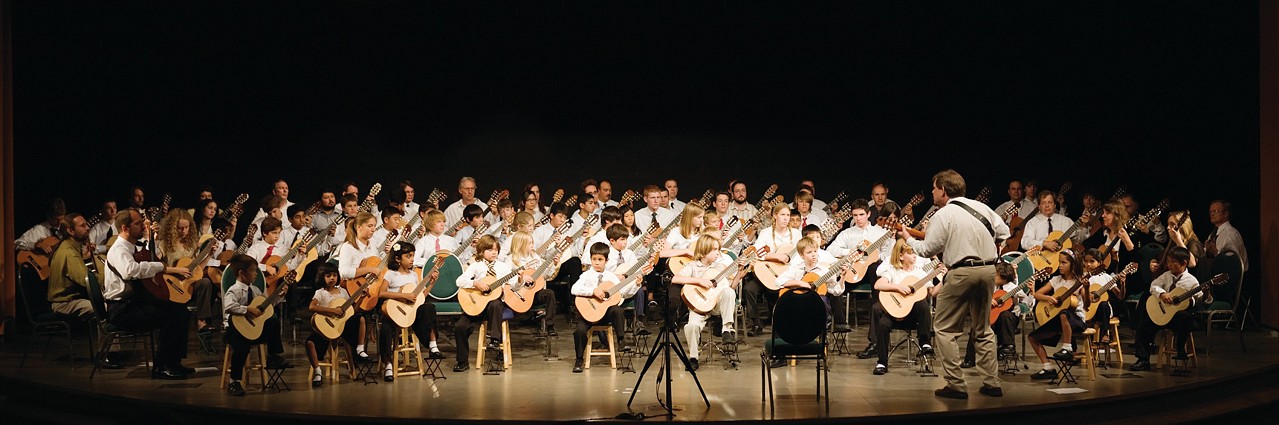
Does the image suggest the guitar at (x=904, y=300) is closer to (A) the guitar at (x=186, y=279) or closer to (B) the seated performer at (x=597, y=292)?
(B) the seated performer at (x=597, y=292)

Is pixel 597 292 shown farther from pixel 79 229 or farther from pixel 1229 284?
pixel 1229 284

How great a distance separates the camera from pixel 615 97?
12.4 meters

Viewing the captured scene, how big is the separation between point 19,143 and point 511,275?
6271mm

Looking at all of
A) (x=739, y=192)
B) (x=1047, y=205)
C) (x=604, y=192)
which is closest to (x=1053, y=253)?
(x=1047, y=205)

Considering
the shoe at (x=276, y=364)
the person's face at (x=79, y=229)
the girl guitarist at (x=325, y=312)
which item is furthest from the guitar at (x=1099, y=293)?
the person's face at (x=79, y=229)

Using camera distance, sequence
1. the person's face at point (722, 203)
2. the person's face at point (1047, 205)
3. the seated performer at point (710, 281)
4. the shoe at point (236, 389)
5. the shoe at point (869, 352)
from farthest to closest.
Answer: the person's face at point (722, 203) → the person's face at point (1047, 205) → the shoe at point (869, 352) → the seated performer at point (710, 281) → the shoe at point (236, 389)

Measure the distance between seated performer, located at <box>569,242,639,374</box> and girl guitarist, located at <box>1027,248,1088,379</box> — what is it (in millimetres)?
2835

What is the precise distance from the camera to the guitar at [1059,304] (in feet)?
22.6

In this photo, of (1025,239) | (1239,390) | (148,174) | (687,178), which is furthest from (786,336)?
(148,174)

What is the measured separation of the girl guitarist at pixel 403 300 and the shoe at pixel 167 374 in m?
1.40

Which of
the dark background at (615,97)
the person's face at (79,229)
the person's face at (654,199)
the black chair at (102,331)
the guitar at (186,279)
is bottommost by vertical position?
the black chair at (102,331)

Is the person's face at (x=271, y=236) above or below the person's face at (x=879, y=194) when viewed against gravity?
below

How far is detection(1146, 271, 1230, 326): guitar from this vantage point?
703cm

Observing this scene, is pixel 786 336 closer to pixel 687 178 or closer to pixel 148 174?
pixel 687 178
